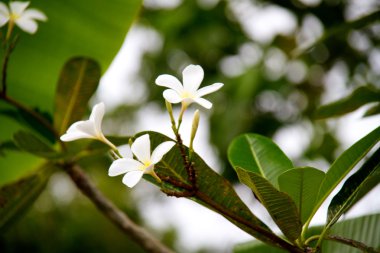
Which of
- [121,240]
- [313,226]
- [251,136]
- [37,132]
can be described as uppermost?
[251,136]

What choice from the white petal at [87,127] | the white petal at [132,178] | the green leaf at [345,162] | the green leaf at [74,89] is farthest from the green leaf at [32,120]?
the green leaf at [345,162]

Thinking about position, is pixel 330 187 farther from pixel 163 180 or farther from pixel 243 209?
pixel 163 180

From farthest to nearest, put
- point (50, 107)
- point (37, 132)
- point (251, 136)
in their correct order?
point (50, 107) < point (37, 132) < point (251, 136)

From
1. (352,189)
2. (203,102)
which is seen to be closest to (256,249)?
(352,189)

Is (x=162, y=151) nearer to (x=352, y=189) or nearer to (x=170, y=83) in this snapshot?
(x=170, y=83)

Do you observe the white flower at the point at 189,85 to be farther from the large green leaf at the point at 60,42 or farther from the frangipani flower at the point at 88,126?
the large green leaf at the point at 60,42

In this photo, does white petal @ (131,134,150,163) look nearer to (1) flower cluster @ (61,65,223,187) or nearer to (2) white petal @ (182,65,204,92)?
(1) flower cluster @ (61,65,223,187)

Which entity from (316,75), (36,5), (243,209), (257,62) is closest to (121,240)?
(257,62)
